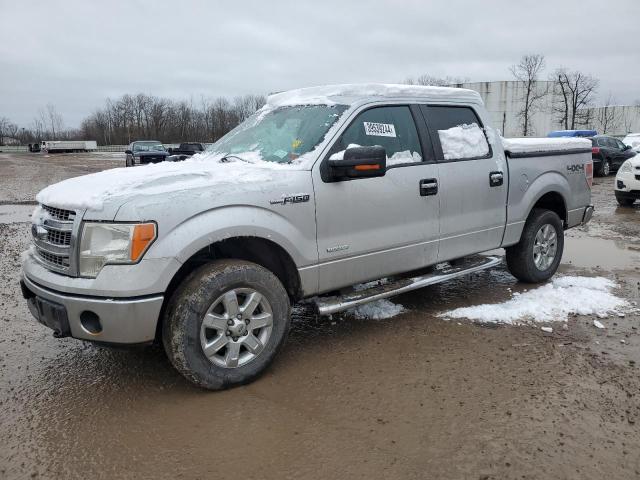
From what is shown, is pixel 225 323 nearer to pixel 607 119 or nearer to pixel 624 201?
pixel 624 201

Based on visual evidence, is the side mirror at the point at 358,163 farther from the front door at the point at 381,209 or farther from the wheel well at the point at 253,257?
the wheel well at the point at 253,257

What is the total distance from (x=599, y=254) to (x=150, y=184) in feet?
20.8

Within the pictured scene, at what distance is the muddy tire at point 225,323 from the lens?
3057 mm

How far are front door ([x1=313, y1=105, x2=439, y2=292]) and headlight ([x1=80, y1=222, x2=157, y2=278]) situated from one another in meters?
1.21

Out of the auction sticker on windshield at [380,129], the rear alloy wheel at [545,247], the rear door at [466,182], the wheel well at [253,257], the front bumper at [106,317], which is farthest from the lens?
the rear alloy wheel at [545,247]

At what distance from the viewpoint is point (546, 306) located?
187 inches

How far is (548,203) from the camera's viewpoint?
564cm

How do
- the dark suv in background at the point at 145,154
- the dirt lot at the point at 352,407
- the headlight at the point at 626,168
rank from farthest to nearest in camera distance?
the dark suv in background at the point at 145,154
the headlight at the point at 626,168
the dirt lot at the point at 352,407

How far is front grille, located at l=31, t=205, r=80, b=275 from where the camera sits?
3.00m

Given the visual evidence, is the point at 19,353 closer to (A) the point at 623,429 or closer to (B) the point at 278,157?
(B) the point at 278,157

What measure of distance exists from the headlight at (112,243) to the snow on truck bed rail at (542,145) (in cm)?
356

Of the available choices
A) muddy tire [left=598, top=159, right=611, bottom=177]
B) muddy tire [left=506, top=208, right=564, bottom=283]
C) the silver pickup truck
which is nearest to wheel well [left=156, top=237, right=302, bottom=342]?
the silver pickup truck

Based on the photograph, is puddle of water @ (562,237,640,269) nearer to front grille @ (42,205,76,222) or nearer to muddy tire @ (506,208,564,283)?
muddy tire @ (506,208,564,283)

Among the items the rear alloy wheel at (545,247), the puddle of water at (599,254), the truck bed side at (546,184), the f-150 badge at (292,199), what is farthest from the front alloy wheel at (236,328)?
the puddle of water at (599,254)
